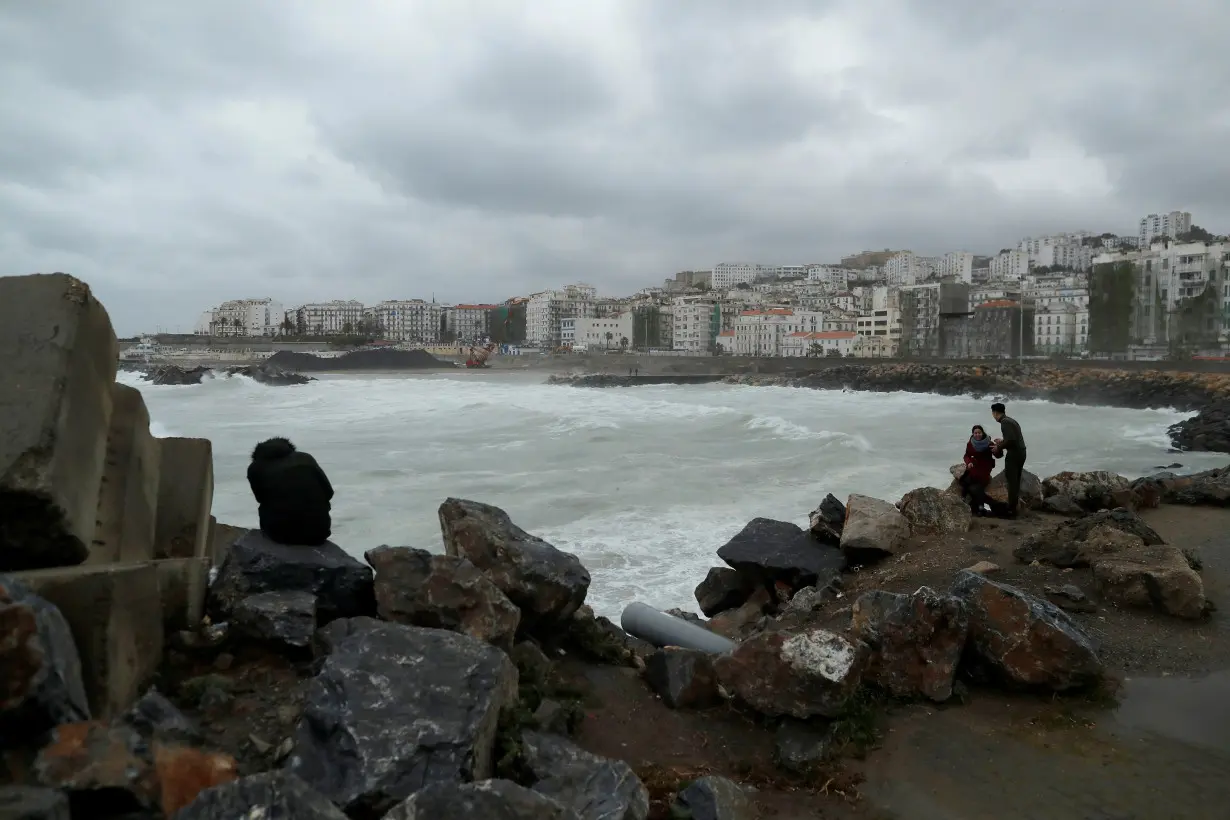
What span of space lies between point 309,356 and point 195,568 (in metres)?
105

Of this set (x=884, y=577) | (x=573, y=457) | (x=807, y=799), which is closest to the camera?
(x=807, y=799)

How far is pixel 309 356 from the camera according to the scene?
102m

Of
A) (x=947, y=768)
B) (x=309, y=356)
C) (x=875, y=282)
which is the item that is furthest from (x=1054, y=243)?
(x=947, y=768)

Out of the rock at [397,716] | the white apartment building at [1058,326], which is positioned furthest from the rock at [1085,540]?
the white apartment building at [1058,326]

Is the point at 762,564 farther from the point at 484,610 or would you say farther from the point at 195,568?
the point at 195,568

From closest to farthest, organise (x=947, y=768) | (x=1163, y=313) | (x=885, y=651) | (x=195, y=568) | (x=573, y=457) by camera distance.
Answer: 1. (x=947, y=768)
2. (x=195, y=568)
3. (x=885, y=651)
4. (x=573, y=457)
5. (x=1163, y=313)

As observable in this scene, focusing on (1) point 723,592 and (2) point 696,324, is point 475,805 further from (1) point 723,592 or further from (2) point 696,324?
(2) point 696,324

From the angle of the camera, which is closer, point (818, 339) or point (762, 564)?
point (762, 564)

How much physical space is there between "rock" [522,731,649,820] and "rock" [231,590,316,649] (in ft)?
4.49

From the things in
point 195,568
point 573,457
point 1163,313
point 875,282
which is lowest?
point 573,457

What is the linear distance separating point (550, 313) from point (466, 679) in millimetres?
151086

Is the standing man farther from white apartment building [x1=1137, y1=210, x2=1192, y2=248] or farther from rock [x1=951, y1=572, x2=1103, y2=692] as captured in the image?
white apartment building [x1=1137, y1=210, x2=1192, y2=248]

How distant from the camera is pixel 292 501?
461cm

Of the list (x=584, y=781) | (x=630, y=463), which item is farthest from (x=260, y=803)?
(x=630, y=463)
